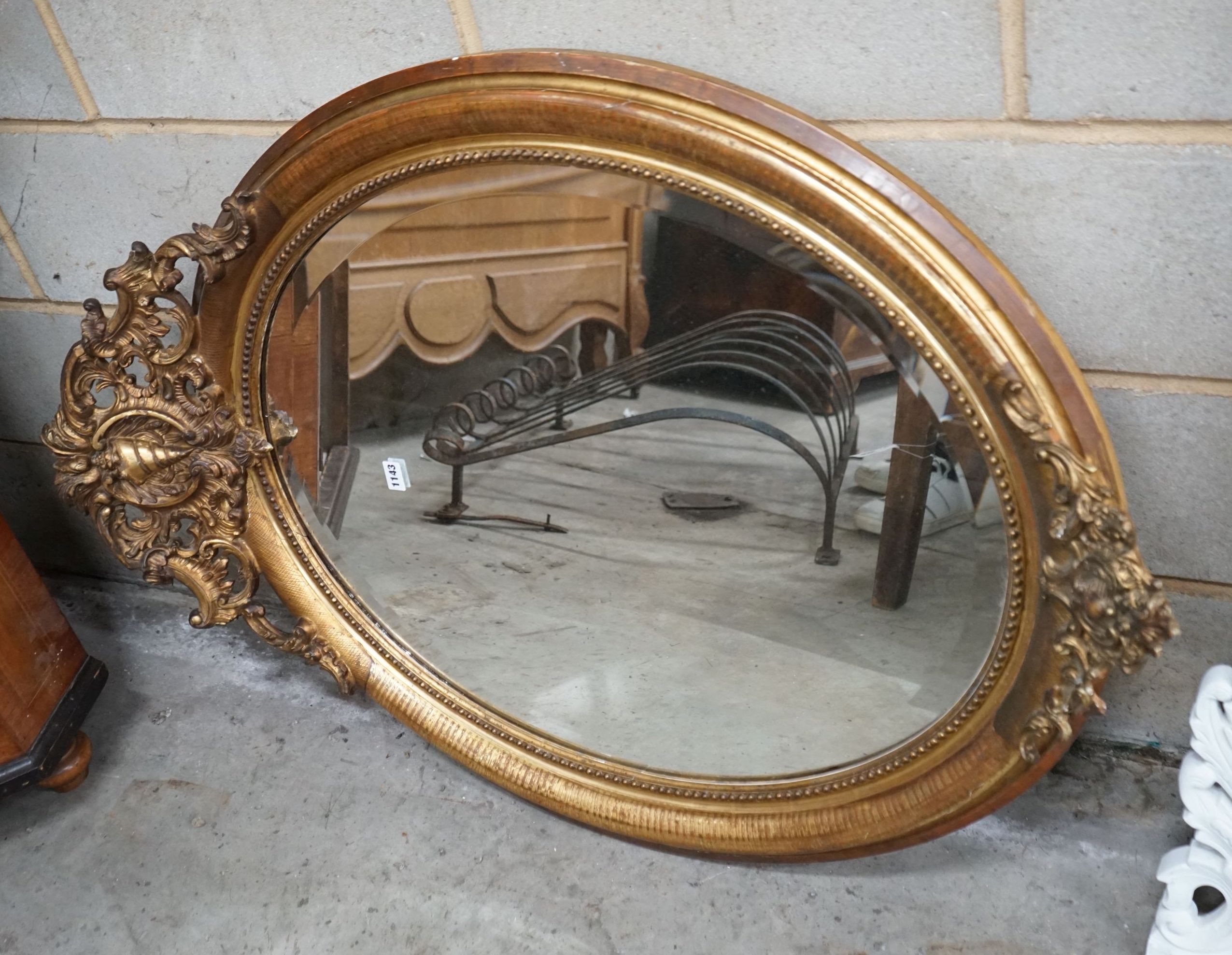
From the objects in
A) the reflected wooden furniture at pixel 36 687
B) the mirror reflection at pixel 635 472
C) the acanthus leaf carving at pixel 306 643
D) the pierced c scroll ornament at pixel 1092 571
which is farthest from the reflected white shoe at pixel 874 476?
the reflected wooden furniture at pixel 36 687

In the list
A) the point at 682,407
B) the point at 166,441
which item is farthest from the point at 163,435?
the point at 682,407

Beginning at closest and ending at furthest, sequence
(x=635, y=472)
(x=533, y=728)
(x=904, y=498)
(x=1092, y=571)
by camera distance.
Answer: (x=1092, y=571) < (x=904, y=498) < (x=635, y=472) < (x=533, y=728)

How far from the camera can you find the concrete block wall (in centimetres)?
67

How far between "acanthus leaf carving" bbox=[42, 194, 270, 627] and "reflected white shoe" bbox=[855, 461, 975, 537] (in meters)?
0.67

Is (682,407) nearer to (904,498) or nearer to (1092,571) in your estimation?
(904,498)

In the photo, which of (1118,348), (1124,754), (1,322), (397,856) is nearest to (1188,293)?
(1118,348)

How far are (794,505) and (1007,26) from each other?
0.41 meters

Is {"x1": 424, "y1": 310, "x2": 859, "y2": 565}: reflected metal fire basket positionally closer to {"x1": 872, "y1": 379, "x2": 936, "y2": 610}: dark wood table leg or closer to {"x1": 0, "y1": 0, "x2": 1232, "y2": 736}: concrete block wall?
{"x1": 872, "y1": 379, "x2": 936, "y2": 610}: dark wood table leg

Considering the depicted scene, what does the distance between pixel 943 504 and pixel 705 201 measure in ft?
1.04

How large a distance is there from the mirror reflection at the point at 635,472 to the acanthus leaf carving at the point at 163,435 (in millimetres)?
70

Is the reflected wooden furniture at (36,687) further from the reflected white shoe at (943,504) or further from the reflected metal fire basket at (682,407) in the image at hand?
the reflected white shoe at (943,504)

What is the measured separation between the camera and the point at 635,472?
89cm

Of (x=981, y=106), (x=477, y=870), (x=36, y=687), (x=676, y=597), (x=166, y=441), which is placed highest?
(x=981, y=106)

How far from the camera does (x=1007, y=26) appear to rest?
0.67 metres
